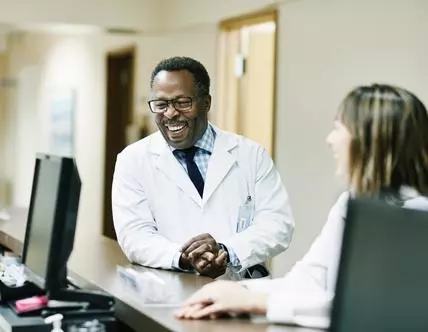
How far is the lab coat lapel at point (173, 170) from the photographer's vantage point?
7.72ft

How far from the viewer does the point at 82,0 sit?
216 inches

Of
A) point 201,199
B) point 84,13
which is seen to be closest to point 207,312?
point 201,199

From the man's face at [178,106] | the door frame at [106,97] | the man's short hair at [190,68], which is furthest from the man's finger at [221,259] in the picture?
the door frame at [106,97]

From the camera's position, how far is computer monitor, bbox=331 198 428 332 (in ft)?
3.37

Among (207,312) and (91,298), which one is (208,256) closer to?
(91,298)

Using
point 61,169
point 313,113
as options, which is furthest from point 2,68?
point 61,169

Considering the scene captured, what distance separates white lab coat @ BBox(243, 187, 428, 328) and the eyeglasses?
31.8 inches

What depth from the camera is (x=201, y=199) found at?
2355mm

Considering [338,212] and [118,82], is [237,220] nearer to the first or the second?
[338,212]

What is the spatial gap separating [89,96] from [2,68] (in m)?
1.61

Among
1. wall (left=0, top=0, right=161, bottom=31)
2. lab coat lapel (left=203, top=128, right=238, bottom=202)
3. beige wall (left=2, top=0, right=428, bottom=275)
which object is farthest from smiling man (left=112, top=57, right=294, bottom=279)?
wall (left=0, top=0, right=161, bottom=31)

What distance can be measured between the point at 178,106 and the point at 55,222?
708 millimetres

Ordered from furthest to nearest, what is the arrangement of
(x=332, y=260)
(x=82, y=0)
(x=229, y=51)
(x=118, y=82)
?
(x=118, y=82) → (x=82, y=0) → (x=229, y=51) → (x=332, y=260)

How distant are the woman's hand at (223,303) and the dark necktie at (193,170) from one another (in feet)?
2.71
